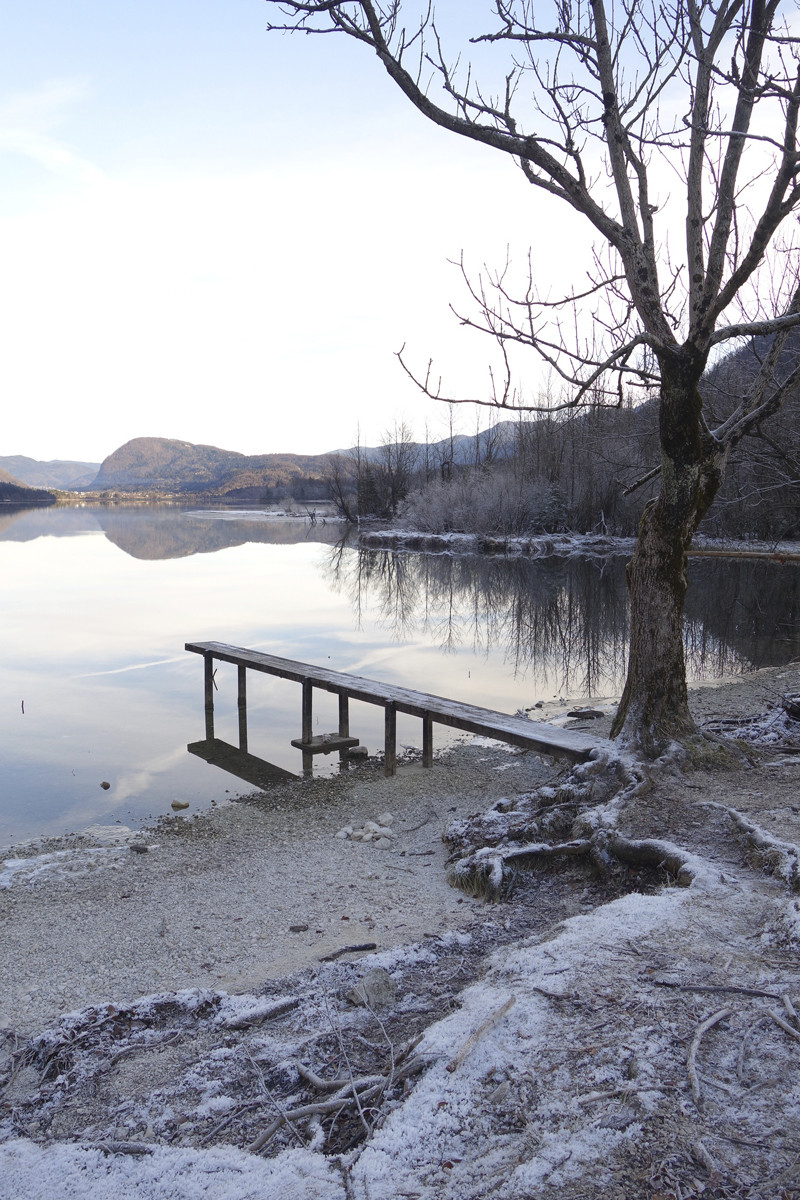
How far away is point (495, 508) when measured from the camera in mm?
48969

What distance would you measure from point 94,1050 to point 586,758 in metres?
4.70

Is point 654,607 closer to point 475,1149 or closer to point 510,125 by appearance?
point 510,125

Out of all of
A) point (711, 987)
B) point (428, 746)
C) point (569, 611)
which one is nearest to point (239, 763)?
point (428, 746)

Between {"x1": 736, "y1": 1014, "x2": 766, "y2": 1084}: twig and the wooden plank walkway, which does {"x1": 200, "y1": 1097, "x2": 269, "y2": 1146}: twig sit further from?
the wooden plank walkway

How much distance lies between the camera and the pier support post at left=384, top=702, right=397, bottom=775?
9078mm

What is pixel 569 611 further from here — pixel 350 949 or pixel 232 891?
pixel 350 949

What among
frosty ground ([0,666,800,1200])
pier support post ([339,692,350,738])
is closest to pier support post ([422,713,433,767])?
pier support post ([339,692,350,738])

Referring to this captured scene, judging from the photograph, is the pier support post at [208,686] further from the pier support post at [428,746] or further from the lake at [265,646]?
the pier support post at [428,746]

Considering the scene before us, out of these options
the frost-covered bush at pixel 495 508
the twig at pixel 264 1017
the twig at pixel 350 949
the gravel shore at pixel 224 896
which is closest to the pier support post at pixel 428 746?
the gravel shore at pixel 224 896

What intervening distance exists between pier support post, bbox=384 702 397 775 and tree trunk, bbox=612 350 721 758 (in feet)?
10.2

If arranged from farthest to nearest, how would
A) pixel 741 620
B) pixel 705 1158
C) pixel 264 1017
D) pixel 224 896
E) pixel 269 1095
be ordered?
1. pixel 741 620
2. pixel 224 896
3. pixel 264 1017
4. pixel 269 1095
5. pixel 705 1158

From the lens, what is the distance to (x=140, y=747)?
10.5 metres

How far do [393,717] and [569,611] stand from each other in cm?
1398

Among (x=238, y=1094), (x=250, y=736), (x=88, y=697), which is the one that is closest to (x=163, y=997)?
(x=238, y=1094)
